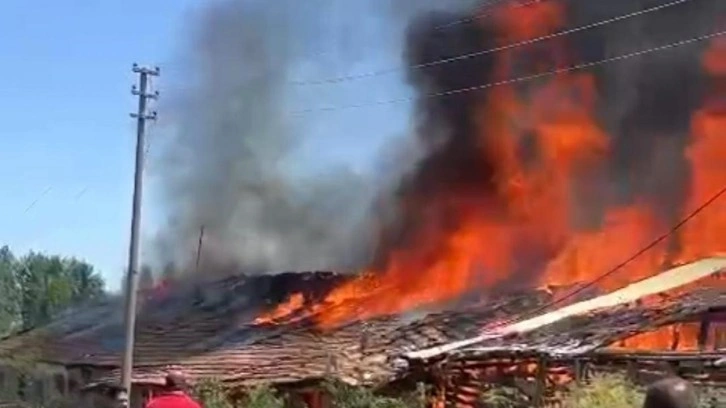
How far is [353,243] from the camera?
33.3 meters

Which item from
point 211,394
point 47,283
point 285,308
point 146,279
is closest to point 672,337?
point 211,394

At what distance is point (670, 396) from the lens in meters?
4.10

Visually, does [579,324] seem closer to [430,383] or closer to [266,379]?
[430,383]

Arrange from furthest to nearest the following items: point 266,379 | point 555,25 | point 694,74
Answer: point 555,25
point 694,74
point 266,379

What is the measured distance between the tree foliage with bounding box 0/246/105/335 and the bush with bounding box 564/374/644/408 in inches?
2112

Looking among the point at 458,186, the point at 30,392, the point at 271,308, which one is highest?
the point at 458,186

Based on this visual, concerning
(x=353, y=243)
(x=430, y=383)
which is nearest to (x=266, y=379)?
(x=430, y=383)

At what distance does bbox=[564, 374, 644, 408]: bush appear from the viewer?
13.6 m

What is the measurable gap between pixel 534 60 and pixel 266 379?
38.1 ft

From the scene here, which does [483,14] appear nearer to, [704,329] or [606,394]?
[704,329]

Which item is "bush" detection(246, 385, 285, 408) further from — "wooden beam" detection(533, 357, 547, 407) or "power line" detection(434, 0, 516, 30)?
"power line" detection(434, 0, 516, 30)

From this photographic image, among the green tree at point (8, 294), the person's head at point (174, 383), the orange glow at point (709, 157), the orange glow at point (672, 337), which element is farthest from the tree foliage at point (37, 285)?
the person's head at point (174, 383)

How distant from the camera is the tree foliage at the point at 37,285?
69.1 meters

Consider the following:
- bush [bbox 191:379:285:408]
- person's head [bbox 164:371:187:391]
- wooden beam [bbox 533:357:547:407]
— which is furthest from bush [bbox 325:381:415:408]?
person's head [bbox 164:371:187:391]
